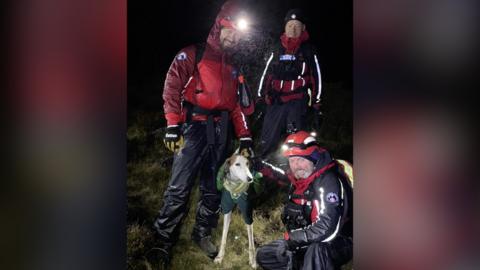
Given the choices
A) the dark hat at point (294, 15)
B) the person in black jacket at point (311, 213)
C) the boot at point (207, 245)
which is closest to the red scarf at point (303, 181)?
the person in black jacket at point (311, 213)

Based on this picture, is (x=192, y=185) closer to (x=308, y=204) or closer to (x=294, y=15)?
(x=308, y=204)

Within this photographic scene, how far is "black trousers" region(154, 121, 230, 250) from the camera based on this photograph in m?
1.82

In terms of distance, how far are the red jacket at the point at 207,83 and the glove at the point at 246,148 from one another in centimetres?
2

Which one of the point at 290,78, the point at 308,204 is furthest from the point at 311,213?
the point at 290,78

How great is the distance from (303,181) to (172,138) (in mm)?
613

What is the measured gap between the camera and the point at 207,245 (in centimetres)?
183

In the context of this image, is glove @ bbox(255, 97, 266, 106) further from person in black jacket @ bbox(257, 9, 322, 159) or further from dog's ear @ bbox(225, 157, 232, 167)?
dog's ear @ bbox(225, 157, 232, 167)

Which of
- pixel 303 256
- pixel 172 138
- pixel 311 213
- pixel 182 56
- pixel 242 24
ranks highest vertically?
pixel 242 24

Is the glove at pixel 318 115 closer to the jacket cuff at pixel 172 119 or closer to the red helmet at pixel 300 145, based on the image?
the red helmet at pixel 300 145
